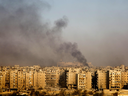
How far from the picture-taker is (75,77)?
1892 centimetres

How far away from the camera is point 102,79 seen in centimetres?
1869

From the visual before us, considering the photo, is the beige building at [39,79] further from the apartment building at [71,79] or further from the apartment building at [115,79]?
the apartment building at [115,79]

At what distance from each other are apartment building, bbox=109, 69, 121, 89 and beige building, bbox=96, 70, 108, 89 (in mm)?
687

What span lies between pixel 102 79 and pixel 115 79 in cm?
120

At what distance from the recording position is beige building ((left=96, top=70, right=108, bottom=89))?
60.7 feet

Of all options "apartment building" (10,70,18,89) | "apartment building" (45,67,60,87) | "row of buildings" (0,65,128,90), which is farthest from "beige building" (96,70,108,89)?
"apartment building" (10,70,18,89)

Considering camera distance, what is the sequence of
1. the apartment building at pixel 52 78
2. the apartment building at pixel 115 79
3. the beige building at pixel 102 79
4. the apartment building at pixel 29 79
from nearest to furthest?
the apartment building at pixel 29 79 < the apartment building at pixel 115 79 < the beige building at pixel 102 79 < the apartment building at pixel 52 78

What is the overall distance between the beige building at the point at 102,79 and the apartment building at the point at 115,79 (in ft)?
2.25

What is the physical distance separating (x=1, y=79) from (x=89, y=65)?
16.9 m

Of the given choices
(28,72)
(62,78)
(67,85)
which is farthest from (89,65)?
(28,72)

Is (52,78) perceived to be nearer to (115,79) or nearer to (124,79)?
(115,79)

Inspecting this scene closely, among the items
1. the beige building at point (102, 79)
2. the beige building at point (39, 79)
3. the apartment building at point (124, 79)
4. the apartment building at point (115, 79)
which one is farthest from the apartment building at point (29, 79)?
the apartment building at point (124, 79)

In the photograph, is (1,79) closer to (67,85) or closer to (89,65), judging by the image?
(67,85)

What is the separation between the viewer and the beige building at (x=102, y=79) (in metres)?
18.5
